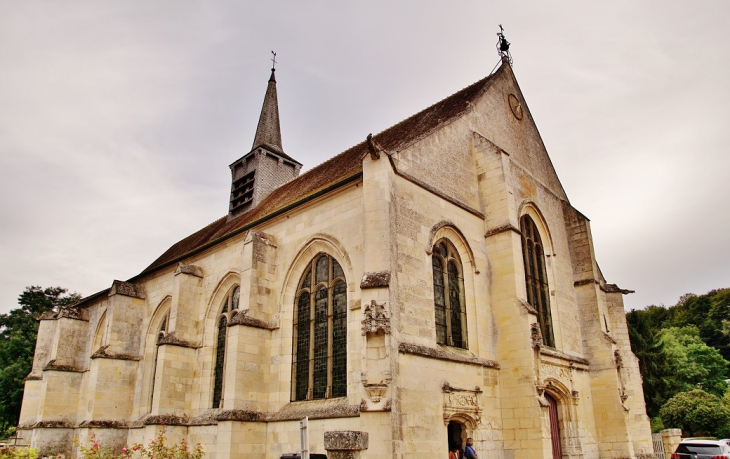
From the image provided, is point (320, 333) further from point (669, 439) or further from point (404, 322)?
point (669, 439)

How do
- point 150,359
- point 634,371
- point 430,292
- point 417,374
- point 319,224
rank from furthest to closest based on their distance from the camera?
point 150,359, point 634,371, point 319,224, point 430,292, point 417,374

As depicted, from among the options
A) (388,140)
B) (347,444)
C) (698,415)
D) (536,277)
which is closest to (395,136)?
(388,140)

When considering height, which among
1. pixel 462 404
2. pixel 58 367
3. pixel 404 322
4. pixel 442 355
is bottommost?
pixel 462 404

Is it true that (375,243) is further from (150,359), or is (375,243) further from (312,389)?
(150,359)

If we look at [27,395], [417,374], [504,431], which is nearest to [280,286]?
[417,374]

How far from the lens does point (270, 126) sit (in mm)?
27031

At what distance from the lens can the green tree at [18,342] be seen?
28.6 meters

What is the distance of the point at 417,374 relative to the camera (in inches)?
428

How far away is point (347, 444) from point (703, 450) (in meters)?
11.4

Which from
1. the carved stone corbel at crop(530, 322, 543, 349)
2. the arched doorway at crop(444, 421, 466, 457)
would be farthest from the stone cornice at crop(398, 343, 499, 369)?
the arched doorway at crop(444, 421, 466, 457)

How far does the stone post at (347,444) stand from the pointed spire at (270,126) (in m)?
19.9

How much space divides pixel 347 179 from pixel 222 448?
281 inches

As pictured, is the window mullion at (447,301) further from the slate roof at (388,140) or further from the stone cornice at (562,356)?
the slate roof at (388,140)

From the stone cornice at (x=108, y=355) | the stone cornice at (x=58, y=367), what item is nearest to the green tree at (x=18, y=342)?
the stone cornice at (x=58, y=367)
